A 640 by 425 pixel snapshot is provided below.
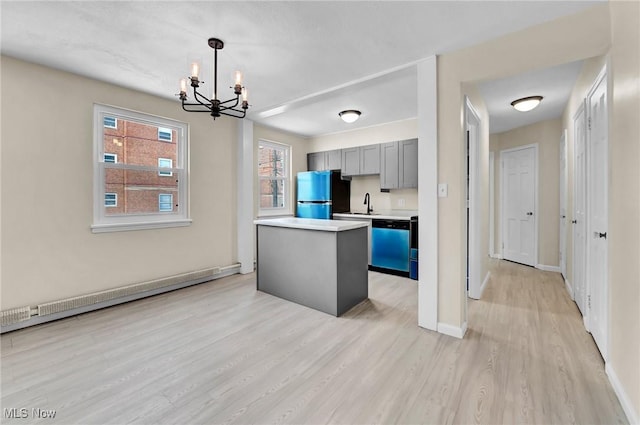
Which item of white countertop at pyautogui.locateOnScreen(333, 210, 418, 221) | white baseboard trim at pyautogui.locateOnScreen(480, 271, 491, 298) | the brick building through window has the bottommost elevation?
white baseboard trim at pyautogui.locateOnScreen(480, 271, 491, 298)

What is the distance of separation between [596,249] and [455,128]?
60.4 inches

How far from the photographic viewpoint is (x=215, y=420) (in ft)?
5.00

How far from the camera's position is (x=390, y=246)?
14.7 ft

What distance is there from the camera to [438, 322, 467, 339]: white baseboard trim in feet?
7.91

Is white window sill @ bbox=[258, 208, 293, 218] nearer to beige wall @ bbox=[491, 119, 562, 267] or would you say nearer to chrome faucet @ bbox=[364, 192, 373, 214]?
chrome faucet @ bbox=[364, 192, 373, 214]

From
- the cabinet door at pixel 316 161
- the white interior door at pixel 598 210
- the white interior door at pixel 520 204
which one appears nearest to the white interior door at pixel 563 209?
the white interior door at pixel 520 204

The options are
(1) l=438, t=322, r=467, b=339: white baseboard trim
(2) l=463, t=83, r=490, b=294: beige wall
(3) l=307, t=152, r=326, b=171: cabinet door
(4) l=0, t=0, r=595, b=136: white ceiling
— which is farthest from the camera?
(3) l=307, t=152, r=326, b=171: cabinet door

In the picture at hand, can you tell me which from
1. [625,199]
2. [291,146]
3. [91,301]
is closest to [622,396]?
[625,199]

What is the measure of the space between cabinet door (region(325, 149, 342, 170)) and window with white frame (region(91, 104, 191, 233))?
8.63ft

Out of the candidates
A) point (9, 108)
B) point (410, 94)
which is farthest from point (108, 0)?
point (410, 94)

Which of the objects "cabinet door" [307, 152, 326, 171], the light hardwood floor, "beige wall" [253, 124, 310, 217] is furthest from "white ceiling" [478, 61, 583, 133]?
"beige wall" [253, 124, 310, 217]

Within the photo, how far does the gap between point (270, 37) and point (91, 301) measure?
3.21 m

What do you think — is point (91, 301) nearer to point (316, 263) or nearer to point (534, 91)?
point (316, 263)

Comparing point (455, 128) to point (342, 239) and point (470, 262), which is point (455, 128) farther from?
point (470, 262)
